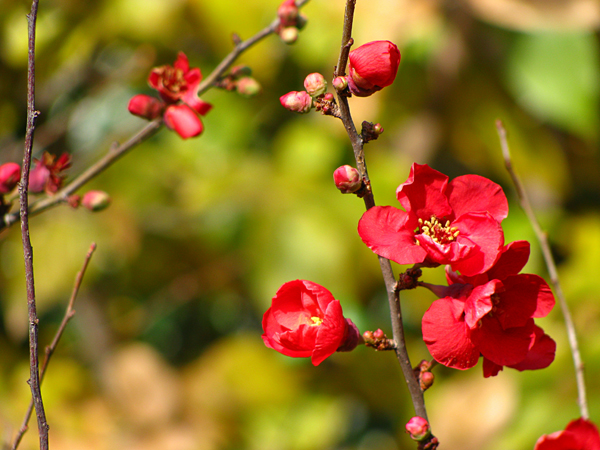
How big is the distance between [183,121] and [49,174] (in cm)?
14

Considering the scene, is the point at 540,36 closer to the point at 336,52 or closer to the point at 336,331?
the point at 336,52

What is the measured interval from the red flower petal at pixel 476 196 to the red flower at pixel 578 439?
0.14 meters

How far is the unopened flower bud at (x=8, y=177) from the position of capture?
0.48 meters

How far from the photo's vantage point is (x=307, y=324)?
1.28ft

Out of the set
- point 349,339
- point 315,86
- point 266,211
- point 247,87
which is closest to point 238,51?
point 247,87

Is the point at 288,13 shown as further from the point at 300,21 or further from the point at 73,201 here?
the point at 73,201

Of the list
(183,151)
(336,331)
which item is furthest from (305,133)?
(336,331)

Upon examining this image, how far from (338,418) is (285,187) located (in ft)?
2.08

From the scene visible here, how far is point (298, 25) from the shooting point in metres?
0.58

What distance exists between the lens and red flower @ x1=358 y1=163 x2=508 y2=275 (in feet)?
1.12

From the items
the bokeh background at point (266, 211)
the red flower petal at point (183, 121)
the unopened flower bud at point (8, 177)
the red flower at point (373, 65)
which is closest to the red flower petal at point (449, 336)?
the red flower at point (373, 65)

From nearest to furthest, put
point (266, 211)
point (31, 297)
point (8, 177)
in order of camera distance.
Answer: point (31, 297) < point (8, 177) < point (266, 211)

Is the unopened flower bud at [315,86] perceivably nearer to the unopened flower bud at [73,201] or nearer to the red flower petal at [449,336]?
the red flower petal at [449,336]

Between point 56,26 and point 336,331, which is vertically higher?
point 56,26
